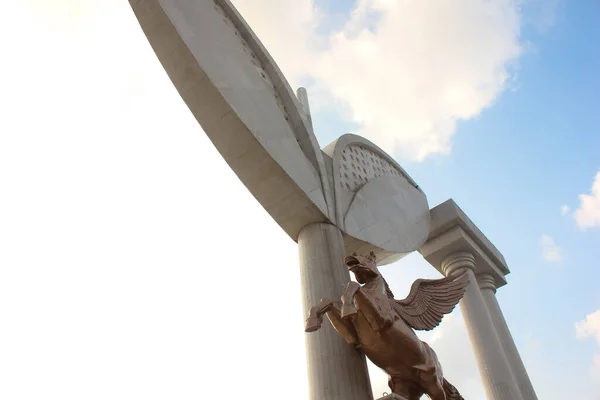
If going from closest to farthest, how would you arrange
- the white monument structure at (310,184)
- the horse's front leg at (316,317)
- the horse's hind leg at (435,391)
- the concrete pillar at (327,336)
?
the horse's front leg at (316,317) < the concrete pillar at (327,336) < the horse's hind leg at (435,391) < the white monument structure at (310,184)

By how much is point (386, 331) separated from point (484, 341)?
470cm

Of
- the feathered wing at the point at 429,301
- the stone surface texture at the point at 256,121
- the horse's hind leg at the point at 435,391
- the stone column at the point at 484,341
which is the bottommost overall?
the horse's hind leg at the point at 435,391

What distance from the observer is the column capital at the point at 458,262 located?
1016 cm

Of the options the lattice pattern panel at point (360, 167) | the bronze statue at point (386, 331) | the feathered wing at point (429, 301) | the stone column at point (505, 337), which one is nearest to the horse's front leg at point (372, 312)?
the bronze statue at point (386, 331)

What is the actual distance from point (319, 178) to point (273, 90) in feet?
5.42

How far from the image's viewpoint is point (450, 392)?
618 cm

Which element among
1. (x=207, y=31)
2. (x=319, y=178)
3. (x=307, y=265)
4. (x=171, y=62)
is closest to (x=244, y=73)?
(x=207, y=31)

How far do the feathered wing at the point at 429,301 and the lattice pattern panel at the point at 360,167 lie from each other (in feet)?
7.54

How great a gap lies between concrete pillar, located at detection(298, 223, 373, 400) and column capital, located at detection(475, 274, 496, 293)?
16.2 feet

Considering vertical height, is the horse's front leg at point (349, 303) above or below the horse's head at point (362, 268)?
below

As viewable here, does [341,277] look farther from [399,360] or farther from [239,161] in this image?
[239,161]

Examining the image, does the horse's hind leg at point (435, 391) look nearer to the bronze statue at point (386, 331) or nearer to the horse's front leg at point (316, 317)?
the bronze statue at point (386, 331)

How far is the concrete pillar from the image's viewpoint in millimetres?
5523

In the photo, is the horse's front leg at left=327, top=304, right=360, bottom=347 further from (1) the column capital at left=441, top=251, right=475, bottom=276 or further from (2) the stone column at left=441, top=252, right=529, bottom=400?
(1) the column capital at left=441, top=251, right=475, bottom=276
